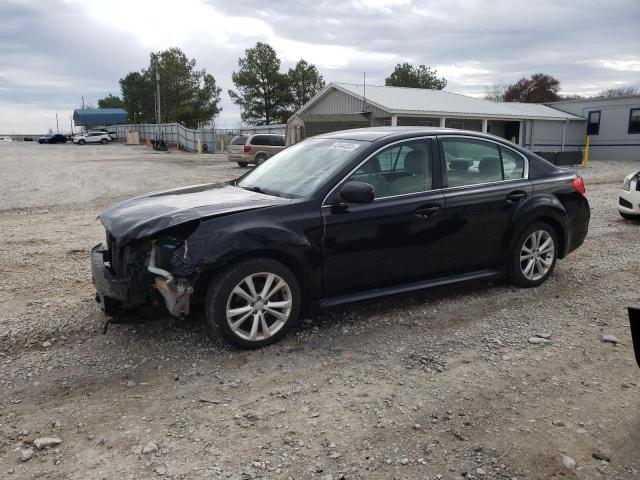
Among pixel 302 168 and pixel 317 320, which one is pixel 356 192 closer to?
pixel 302 168

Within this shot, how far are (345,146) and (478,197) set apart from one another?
4.38 feet

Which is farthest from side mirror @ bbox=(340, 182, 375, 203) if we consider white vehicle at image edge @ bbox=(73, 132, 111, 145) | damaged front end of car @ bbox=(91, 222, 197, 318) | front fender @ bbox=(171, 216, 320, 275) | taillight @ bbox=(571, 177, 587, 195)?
white vehicle at image edge @ bbox=(73, 132, 111, 145)

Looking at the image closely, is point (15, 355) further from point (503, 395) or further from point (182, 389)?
point (503, 395)

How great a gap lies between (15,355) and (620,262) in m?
6.53

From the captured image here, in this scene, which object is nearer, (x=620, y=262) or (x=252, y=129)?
(x=620, y=262)

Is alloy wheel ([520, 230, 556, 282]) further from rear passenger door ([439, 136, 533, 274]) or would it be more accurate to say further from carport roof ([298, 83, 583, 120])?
carport roof ([298, 83, 583, 120])

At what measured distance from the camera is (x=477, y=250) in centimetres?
498

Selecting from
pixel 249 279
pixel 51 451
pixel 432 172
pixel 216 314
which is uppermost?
pixel 432 172

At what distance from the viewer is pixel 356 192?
4129 millimetres

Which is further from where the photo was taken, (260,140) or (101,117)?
(101,117)

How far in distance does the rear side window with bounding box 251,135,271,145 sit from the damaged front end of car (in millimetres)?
21604

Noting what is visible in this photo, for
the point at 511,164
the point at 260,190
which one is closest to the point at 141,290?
the point at 260,190

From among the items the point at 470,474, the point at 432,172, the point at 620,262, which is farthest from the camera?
the point at 620,262

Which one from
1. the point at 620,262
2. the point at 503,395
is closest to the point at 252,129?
the point at 620,262
